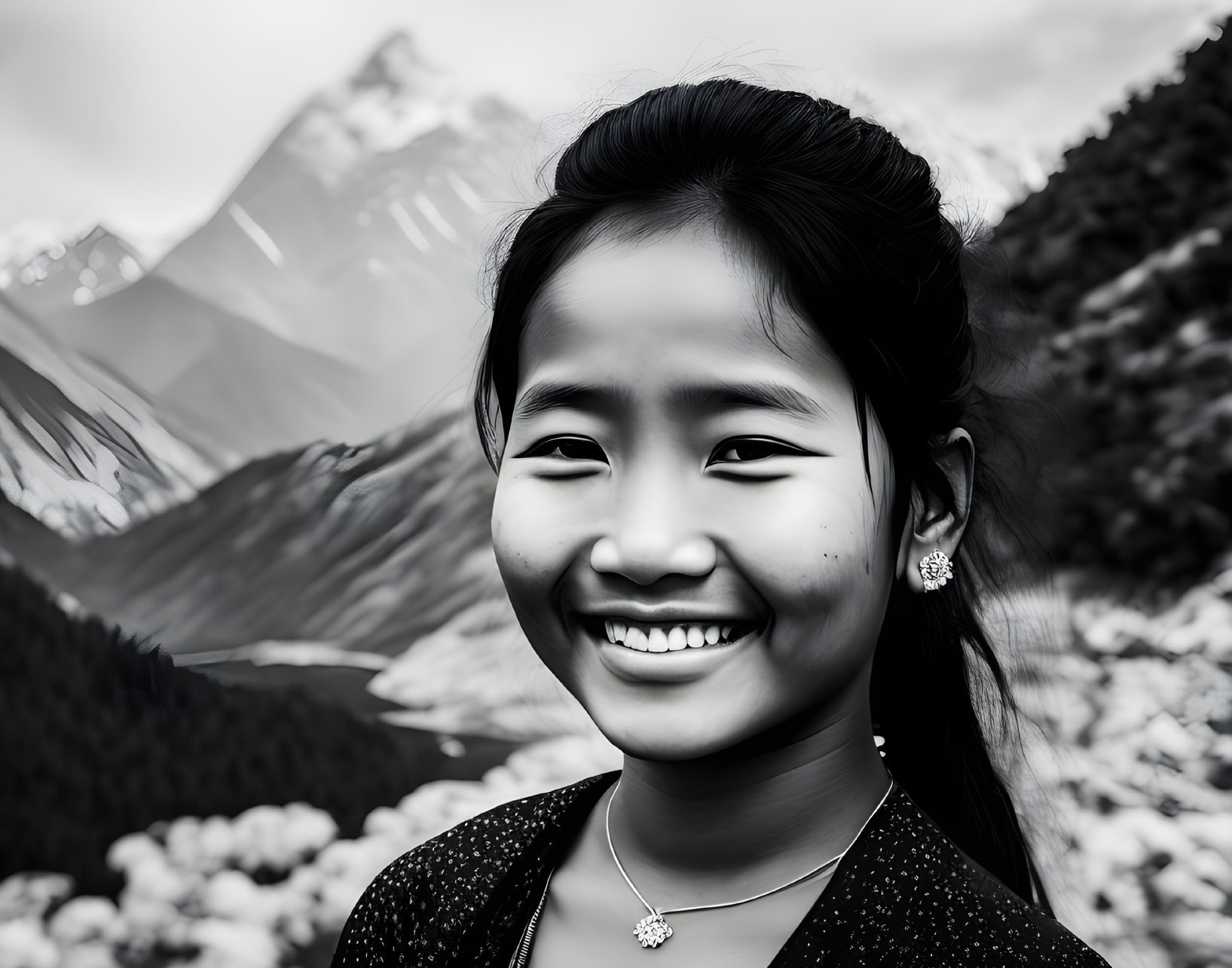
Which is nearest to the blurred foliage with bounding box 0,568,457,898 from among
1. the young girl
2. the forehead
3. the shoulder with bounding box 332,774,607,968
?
the shoulder with bounding box 332,774,607,968

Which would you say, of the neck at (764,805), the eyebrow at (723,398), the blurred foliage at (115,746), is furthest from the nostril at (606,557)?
the blurred foliage at (115,746)

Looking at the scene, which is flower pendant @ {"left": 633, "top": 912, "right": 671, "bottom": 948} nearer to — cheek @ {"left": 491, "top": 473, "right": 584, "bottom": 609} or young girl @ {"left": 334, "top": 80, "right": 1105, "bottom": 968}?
young girl @ {"left": 334, "top": 80, "right": 1105, "bottom": 968}

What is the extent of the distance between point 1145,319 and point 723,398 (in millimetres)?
2550

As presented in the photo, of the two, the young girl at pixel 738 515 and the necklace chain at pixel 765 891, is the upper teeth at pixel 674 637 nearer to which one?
the young girl at pixel 738 515

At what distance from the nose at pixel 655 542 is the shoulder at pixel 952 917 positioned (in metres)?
0.31

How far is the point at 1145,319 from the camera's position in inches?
124

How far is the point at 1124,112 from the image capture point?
3344mm

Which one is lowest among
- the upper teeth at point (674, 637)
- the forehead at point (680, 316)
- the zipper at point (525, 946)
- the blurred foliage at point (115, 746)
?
the blurred foliage at point (115, 746)

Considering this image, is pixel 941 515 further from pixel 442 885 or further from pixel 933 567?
pixel 442 885

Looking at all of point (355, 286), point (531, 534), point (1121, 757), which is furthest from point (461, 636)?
point (531, 534)

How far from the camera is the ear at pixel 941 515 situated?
3.53 feet

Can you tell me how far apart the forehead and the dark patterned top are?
1.34ft

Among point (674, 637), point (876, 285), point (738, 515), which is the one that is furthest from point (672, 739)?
point (876, 285)

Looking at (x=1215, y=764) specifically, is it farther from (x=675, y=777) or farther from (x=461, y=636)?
(x=675, y=777)
